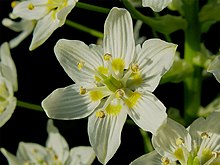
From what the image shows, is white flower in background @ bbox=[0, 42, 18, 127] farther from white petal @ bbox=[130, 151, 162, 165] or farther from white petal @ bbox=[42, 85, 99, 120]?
white petal @ bbox=[130, 151, 162, 165]

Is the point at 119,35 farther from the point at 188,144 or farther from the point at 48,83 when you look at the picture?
the point at 48,83

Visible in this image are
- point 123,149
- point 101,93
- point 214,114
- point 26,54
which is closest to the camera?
point 214,114

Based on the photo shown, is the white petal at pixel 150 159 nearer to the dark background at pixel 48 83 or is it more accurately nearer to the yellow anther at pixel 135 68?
the yellow anther at pixel 135 68

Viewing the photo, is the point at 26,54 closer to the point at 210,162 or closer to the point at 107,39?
the point at 107,39

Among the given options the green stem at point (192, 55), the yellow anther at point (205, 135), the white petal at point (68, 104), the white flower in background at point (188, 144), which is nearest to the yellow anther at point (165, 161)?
the white flower in background at point (188, 144)

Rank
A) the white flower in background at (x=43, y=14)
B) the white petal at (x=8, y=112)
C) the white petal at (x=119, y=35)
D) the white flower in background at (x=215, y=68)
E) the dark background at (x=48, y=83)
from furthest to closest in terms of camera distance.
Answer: the dark background at (x=48, y=83)
the white petal at (x=8, y=112)
the white flower in background at (x=43, y=14)
the white petal at (x=119, y=35)
the white flower in background at (x=215, y=68)

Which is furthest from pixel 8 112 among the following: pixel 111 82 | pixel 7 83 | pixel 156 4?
pixel 156 4

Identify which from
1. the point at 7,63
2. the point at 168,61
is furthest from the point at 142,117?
the point at 7,63
